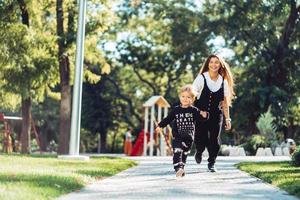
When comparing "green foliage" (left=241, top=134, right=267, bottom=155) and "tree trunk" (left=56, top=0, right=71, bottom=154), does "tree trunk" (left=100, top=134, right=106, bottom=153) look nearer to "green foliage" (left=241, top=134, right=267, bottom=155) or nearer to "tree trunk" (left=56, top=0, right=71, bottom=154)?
"green foliage" (left=241, top=134, right=267, bottom=155)

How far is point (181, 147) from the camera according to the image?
9305 mm

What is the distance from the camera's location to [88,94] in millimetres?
49062

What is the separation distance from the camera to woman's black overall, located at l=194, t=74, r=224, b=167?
9.93 metres

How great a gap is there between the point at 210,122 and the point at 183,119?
84 centimetres

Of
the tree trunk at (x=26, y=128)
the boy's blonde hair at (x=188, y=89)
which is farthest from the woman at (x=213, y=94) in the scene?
the tree trunk at (x=26, y=128)

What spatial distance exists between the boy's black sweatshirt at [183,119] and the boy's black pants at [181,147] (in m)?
0.06

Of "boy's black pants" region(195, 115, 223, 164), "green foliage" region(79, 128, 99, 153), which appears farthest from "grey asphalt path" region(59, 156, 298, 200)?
"green foliage" region(79, 128, 99, 153)

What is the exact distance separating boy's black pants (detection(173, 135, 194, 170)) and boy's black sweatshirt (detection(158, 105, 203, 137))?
0.06 m

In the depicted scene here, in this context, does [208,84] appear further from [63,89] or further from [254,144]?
[254,144]

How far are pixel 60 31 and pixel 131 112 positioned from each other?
28773mm

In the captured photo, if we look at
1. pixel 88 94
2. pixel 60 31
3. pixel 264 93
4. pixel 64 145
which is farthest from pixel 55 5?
pixel 88 94

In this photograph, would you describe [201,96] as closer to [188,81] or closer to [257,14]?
[257,14]

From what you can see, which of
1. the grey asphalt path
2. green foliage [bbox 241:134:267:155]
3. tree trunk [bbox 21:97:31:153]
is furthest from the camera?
green foliage [bbox 241:134:267:155]

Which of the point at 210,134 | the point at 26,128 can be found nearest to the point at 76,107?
the point at 210,134
